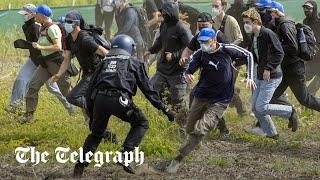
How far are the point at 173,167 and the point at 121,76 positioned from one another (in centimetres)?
130

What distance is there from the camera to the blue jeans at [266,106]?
954 centimetres

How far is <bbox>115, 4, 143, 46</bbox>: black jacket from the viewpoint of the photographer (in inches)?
521

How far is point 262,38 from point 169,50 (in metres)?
1.38

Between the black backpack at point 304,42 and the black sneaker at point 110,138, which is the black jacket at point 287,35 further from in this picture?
the black sneaker at point 110,138

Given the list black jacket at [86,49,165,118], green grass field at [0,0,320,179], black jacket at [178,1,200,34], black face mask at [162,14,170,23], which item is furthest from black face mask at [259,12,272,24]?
black jacket at [86,49,165,118]

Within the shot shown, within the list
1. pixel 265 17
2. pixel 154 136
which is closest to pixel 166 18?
pixel 265 17

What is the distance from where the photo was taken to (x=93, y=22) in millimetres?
16703

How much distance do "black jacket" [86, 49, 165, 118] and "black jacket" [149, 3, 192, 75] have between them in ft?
6.72

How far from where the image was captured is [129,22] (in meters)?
13.2

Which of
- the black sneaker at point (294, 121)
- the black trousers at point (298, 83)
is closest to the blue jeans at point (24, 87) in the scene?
the black trousers at point (298, 83)

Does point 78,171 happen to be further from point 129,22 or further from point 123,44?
point 129,22

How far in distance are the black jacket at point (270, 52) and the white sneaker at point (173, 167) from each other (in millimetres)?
1940

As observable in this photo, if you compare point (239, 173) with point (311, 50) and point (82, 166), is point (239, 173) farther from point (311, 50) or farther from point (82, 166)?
point (311, 50)

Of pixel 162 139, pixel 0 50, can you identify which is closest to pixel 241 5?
pixel 162 139
